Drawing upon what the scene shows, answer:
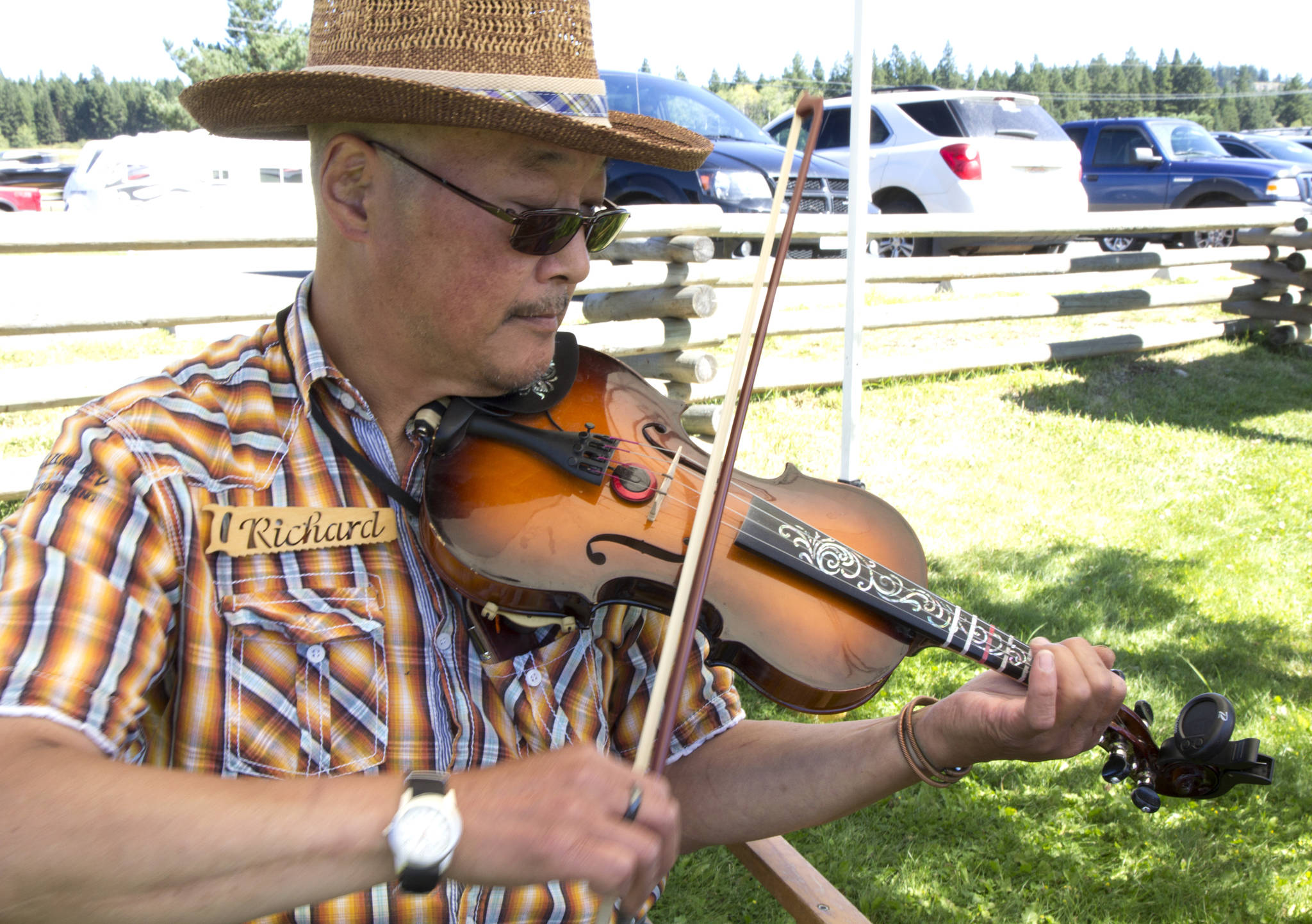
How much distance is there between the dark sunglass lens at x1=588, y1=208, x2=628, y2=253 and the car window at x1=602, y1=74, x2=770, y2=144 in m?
5.64

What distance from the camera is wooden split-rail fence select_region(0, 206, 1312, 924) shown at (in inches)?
147

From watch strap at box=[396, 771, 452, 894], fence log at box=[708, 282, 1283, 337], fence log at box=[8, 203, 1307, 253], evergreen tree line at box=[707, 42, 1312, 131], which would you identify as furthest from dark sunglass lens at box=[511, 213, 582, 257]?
evergreen tree line at box=[707, 42, 1312, 131]

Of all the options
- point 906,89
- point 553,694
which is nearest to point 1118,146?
point 906,89

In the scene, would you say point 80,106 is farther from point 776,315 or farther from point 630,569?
point 630,569

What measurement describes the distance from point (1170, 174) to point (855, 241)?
12.3 m

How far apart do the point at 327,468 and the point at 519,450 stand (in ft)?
0.92

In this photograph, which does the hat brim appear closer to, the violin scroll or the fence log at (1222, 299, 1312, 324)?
the violin scroll

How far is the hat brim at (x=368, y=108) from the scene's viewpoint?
4.53ft

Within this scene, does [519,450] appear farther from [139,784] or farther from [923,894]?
[923,894]

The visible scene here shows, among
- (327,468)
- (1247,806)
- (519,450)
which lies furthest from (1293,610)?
(327,468)

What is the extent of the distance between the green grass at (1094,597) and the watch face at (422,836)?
179 cm

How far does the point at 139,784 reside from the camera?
1002 millimetres

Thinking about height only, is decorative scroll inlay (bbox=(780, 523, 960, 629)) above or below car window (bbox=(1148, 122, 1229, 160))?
below

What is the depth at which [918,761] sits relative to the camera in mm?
1527
